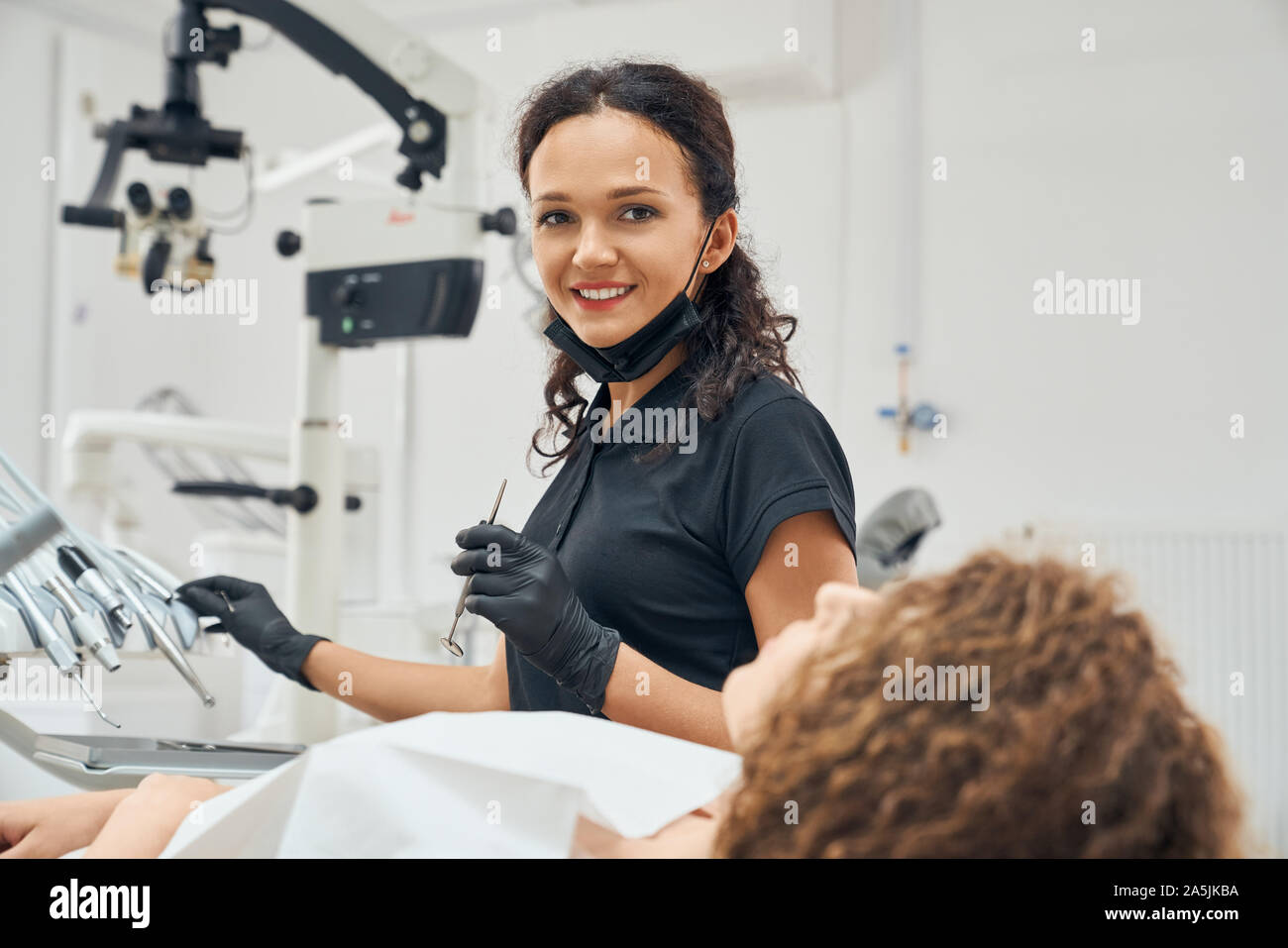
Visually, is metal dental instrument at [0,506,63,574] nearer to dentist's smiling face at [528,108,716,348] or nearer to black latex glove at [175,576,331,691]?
black latex glove at [175,576,331,691]

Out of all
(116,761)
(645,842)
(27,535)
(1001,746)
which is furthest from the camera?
(116,761)

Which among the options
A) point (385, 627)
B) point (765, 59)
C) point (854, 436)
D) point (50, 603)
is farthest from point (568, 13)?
point (50, 603)

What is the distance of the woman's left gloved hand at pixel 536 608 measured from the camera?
0.94 meters

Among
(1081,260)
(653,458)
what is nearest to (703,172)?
(653,458)

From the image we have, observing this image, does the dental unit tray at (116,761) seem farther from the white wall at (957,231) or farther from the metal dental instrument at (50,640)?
the white wall at (957,231)

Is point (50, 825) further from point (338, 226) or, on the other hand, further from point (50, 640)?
point (338, 226)

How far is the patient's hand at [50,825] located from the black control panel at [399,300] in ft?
3.44

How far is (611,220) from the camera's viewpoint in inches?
43.7

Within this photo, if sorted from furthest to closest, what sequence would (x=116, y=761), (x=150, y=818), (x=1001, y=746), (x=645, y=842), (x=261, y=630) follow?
(x=261, y=630) < (x=116, y=761) < (x=150, y=818) < (x=645, y=842) < (x=1001, y=746)

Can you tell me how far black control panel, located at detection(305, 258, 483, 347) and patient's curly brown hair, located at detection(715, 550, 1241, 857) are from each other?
4.52 feet

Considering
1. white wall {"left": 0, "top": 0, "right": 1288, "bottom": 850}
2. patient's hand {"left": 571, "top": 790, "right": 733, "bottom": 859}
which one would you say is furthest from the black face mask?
white wall {"left": 0, "top": 0, "right": 1288, "bottom": 850}

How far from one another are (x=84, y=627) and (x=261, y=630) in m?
0.35

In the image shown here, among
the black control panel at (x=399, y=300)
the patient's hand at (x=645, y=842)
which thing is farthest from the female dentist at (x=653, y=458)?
the black control panel at (x=399, y=300)

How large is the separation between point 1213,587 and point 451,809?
A: 3.08m
